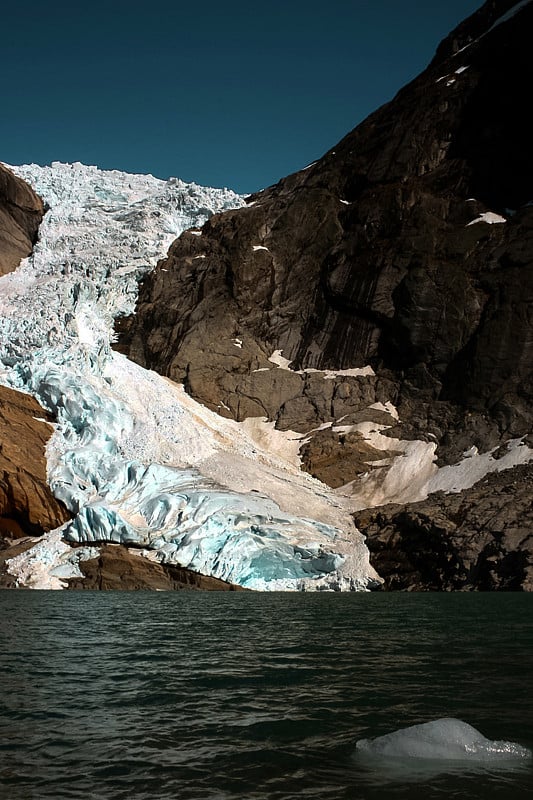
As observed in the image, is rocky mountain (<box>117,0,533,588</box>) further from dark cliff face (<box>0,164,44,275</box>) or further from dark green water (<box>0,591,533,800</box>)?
dark green water (<box>0,591,533,800</box>)

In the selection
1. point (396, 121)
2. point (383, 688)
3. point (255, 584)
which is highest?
point (396, 121)

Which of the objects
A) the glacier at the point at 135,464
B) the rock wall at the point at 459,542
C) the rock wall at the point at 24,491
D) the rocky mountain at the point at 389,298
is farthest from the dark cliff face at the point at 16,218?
the rock wall at the point at 459,542

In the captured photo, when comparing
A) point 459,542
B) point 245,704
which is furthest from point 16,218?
point 245,704

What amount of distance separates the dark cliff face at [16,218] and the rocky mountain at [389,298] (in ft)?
46.1

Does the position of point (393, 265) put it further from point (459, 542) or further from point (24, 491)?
point (24, 491)

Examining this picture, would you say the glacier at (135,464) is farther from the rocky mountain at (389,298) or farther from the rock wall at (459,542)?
the rocky mountain at (389,298)

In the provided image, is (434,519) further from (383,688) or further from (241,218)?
(241,218)

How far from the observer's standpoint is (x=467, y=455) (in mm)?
58250

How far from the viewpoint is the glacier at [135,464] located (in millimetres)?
41031

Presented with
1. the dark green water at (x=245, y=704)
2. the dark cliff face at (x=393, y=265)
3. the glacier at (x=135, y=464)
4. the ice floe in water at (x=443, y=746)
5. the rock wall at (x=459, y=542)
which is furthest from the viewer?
the dark cliff face at (x=393, y=265)

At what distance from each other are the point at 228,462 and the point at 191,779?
147 ft

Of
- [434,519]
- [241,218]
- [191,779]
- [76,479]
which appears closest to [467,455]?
[434,519]

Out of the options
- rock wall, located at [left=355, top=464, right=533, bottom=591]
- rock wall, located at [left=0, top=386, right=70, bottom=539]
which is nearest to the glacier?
rock wall, located at [left=0, top=386, right=70, bottom=539]

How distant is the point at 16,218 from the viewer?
80.4 m
